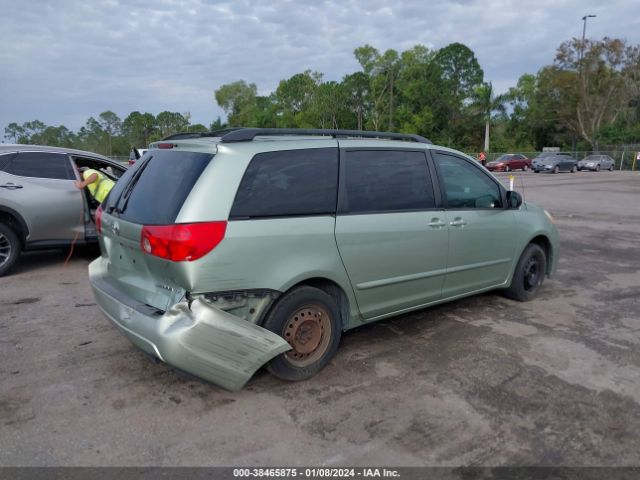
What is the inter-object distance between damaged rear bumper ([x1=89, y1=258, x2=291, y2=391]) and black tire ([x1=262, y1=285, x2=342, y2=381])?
0.57 feet

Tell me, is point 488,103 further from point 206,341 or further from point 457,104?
point 206,341

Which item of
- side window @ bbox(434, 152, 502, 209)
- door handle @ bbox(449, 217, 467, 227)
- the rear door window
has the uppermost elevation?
the rear door window

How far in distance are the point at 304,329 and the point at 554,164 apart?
39509 millimetres

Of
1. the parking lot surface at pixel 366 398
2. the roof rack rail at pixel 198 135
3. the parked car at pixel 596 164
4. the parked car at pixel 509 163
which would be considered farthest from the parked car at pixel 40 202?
the parked car at pixel 596 164

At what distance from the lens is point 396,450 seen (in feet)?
9.77

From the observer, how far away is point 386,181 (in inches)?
170

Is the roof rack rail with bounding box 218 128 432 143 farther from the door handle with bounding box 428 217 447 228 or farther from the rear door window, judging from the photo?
the rear door window

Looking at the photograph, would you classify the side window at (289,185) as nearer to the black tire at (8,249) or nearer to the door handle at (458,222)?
the door handle at (458,222)

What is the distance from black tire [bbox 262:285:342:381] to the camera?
358cm

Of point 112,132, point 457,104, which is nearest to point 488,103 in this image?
point 457,104

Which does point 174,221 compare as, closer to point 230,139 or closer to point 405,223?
point 230,139

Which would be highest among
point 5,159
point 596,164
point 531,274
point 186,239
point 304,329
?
point 5,159

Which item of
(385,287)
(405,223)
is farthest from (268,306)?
(405,223)

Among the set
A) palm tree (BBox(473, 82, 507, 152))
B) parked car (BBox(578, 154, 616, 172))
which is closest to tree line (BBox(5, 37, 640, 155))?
palm tree (BBox(473, 82, 507, 152))
